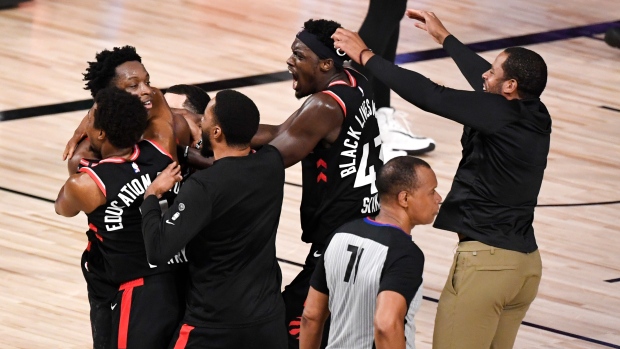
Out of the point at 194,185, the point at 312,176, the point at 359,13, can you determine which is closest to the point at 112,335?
the point at 194,185

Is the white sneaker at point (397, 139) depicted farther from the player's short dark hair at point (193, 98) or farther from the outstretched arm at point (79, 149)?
the outstretched arm at point (79, 149)

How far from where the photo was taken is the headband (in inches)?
189

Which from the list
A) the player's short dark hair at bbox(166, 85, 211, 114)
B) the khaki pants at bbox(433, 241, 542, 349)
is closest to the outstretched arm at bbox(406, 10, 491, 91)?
the khaki pants at bbox(433, 241, 542, 349)

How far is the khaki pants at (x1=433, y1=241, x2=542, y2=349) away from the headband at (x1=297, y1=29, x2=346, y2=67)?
2.97 ft

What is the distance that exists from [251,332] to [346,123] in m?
1.04

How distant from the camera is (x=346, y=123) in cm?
472

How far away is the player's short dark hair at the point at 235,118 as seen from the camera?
13.0 feet

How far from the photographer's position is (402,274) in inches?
149

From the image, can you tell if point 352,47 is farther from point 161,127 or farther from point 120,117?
point 120,117

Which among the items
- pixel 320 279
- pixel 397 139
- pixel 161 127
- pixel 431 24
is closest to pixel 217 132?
pixel 161 127

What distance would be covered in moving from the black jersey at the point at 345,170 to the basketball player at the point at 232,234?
0.66 m

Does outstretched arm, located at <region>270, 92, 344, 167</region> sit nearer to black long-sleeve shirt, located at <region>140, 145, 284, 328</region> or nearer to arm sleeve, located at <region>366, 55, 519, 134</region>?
arm sleeve, located at <region>366, 55, 519, 134</region>

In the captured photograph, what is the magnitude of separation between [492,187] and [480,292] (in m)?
0.40

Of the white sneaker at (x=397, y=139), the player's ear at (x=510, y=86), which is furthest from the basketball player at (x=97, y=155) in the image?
the white sneaker at (x=397, y=139)
